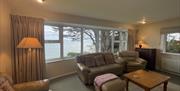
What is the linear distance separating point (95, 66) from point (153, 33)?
132 inches

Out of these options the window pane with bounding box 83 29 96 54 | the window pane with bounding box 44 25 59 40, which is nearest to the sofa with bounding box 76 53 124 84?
the window pane with bounding box 83 29 96 54

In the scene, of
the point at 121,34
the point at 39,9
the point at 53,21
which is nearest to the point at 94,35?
the point at 121,34

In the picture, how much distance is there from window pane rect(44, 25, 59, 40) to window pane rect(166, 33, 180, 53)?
4546 millimetres

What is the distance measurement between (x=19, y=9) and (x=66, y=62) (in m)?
2.17

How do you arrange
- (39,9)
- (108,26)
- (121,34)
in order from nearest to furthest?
1. (39,9)
2. (108,26)
3. (121,34)

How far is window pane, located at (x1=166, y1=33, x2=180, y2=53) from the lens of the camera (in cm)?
426

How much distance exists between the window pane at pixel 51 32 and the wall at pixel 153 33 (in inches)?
166

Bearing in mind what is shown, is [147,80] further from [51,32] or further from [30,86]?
[51,32]

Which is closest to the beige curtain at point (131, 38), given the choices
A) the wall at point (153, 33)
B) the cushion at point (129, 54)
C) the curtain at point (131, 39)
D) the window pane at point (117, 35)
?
the curtain at point (131, 39)

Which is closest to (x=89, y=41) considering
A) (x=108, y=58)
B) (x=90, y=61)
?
(x=108, y=58)

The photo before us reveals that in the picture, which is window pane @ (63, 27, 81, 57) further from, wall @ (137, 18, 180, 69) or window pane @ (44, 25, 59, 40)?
wall @ (137, 18, 180, 69)

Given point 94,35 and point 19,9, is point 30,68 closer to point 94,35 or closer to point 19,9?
point 19,9

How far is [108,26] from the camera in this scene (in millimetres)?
4855

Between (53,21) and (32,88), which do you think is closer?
(32,88)
